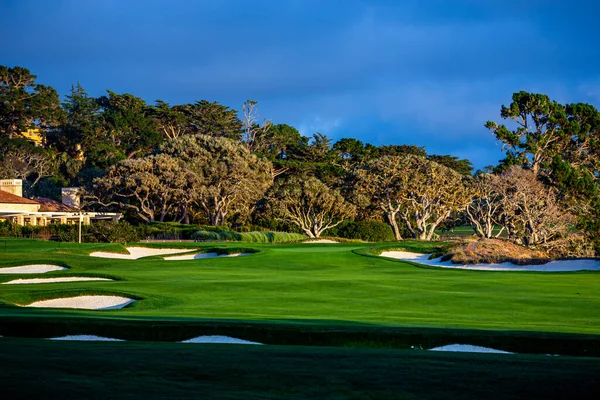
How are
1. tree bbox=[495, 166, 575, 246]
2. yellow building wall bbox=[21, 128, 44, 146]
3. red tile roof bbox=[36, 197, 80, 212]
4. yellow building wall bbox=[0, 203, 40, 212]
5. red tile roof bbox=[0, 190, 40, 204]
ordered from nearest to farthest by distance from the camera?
1. tree bbox=[495, 166, 575, 246]
2. yellow building wall bbox=[0, 203, 40, 212]
3. red tile roof bbox=[0, 190, 40, 204]
4. red tile roof bbox=[36, 197, 80, 212]
5. yellow building wall bbox=[21, 128, 44, 146]

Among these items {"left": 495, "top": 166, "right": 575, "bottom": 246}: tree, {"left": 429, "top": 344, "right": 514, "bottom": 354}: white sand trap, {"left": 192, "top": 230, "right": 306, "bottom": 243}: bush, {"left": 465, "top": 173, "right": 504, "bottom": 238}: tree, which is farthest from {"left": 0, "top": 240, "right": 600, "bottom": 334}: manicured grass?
{"left": 465, "top": 173, "right": 504, "bottom": 238}: tree

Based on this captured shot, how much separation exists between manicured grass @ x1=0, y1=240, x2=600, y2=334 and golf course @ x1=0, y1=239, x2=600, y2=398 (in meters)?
0.05

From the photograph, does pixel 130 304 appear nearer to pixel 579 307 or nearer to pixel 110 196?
pixel 579 307

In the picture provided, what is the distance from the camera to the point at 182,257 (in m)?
35.6

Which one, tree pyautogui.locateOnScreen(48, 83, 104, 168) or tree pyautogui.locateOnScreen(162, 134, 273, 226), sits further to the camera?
tree pyautogui.locateOnScreen(48, 83, 104, 168)

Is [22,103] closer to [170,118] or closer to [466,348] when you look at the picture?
[170,118]

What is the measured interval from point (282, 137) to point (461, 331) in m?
82.0

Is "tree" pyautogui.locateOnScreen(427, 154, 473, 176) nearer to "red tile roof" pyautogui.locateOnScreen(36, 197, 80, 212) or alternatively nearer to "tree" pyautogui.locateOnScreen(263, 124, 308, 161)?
"tree" pyautogui.locateOnScreen(263, 124, 308, 161)

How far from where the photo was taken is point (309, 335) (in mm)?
10953

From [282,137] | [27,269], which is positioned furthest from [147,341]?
[282,137]

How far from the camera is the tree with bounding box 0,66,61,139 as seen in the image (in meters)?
84.4

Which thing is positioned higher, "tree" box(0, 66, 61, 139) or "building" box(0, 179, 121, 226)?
"tree" box(0, 66, 61, 139)

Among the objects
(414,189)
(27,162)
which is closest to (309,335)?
(414,189)

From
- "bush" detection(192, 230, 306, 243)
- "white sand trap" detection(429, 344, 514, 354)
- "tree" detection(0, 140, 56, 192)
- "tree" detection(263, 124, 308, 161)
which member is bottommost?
"white sand trap" detection(429, 344, 514, 354)
